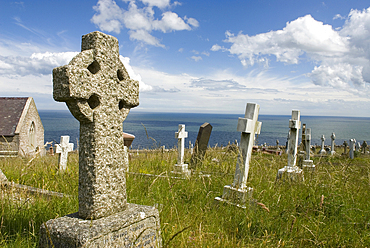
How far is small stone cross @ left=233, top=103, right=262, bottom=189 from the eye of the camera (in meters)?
3.99

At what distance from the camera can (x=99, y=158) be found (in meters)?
2.23

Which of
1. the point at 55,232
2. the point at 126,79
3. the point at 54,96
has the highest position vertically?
the point at 126,79

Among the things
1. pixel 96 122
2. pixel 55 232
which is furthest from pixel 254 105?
pixel 55 232

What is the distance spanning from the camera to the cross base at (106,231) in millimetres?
1967

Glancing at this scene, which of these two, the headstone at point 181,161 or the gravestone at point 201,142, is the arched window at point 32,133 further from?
the gravestone at point 201,142

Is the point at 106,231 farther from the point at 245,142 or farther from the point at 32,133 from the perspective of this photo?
the point at 32,133

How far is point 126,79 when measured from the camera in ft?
8.61

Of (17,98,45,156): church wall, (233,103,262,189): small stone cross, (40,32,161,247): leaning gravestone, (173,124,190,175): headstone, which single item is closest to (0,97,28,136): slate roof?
(17,98,45,156): church wall

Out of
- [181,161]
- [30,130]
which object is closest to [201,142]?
[181,161]

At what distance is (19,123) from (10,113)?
2318mm

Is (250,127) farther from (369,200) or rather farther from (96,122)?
(96,122)

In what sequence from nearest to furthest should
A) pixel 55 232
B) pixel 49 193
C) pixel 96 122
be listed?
pixel 55 232
pixel 96 122
pixel 49 193

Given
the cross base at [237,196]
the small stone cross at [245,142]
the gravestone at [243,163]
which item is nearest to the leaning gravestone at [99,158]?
the cross base at [237,196]

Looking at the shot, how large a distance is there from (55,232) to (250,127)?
10.5 feet
